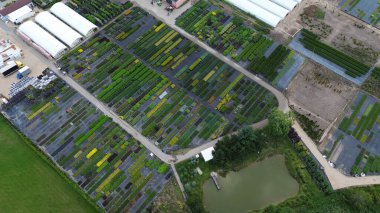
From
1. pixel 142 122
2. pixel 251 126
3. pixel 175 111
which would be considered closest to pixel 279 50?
pixel 251 126

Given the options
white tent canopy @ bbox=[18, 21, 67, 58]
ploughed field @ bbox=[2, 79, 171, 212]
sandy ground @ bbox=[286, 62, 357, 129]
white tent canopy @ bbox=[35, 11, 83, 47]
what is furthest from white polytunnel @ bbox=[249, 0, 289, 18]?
white tent canopy @ bbox=[18, 21, 67, 58]

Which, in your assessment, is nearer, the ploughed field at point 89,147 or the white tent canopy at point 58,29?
the ploughed field at point 89,147

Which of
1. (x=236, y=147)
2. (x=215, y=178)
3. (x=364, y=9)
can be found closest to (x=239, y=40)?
(x=236, y=147)

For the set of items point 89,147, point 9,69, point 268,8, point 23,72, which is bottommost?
point 89,147

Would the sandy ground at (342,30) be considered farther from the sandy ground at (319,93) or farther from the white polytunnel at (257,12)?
the sandy ground at (319,93)

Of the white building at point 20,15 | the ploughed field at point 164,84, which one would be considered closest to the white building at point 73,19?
the ploughed field at point 164,84

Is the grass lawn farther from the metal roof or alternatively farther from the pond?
the metal roof

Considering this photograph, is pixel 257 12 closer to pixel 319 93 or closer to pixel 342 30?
pixel 342 30
